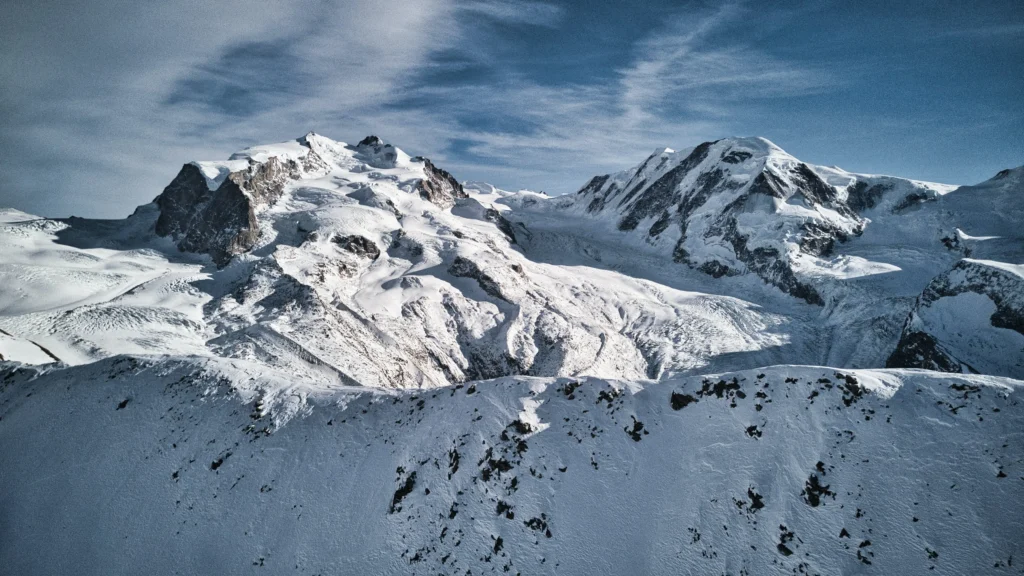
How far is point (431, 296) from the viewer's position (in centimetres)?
7856

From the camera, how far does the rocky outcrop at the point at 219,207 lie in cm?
8775

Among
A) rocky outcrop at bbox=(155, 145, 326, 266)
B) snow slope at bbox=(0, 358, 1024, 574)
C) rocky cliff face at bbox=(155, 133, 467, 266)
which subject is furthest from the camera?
rocky cliff face at bbox=(155, 133, 467, 266)

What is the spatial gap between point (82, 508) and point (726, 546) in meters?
27.8

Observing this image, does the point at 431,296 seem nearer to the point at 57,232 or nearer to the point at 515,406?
the point at 515,406

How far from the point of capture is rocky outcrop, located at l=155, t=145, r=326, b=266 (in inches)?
3455

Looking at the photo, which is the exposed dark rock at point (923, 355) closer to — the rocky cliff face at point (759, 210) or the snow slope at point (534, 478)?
Answer: the rocky cliff face at point (759, 210)

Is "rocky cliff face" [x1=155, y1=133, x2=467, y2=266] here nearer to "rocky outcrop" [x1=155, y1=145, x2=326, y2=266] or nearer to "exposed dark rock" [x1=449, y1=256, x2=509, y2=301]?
"rocky outcrop" [x1=155, y1=145, x2=326, y2=266]

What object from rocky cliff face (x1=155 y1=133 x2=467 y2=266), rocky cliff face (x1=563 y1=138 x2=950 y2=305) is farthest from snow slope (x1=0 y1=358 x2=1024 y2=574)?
rocky cliff face (x1=563 y1=138 x2=950 y2=305)

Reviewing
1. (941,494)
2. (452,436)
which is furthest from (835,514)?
(452,436)

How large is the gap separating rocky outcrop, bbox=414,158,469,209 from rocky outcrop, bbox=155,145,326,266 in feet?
117

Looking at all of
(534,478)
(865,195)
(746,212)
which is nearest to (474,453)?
(534,478)

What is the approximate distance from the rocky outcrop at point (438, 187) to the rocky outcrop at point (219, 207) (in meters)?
35.8

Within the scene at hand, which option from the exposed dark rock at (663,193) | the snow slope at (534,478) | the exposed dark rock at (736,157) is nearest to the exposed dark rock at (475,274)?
the snow slope at (534,478)

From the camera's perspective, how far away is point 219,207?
304ft
